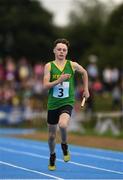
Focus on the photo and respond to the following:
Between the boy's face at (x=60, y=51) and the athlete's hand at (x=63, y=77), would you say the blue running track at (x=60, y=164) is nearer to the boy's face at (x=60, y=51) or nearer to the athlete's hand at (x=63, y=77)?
the athlete's hand at (x=63, y=77)

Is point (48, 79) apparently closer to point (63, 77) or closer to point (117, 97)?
point (63, 77)

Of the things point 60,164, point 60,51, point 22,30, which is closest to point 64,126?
A: point 60,51


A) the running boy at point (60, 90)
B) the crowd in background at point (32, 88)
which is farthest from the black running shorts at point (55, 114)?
the crowd in background at point (32, 88)

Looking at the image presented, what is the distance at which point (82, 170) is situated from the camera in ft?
44.7

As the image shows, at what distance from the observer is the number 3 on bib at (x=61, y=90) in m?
13.0

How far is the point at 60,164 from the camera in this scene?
48.6ft

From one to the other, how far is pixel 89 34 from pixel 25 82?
149 ft

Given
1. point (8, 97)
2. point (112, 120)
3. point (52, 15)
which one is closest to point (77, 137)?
point (112, 120)

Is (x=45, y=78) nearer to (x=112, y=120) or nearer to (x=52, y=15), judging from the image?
(x=112, y=120)

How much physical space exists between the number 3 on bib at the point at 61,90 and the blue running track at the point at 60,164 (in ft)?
4.20

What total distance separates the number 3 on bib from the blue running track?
4.20 ft

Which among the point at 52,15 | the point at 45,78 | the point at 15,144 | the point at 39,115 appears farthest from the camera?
the point at 52,15

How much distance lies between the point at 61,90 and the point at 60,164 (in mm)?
2276

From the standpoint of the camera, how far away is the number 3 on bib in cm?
1301
